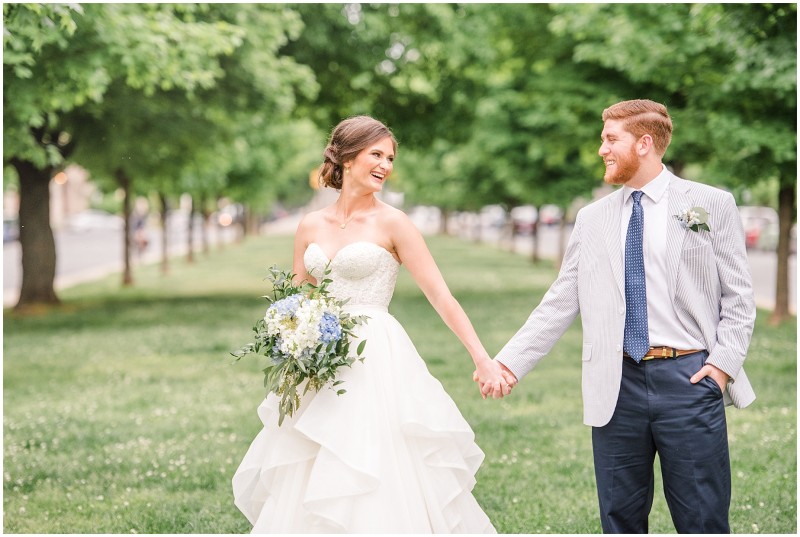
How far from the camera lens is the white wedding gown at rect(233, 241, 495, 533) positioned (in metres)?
4.26

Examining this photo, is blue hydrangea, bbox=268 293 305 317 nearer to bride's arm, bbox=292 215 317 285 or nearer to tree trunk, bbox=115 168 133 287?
bride's arm, bbox=292 215 317 285

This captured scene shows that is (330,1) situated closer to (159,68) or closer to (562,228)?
(159,68)

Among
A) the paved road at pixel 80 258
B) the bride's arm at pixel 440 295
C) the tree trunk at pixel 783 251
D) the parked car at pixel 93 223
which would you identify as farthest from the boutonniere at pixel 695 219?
the parked car at pixel 93 223

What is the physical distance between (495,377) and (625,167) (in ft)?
3.60

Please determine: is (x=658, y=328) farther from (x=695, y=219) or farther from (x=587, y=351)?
(x=695, y=219)

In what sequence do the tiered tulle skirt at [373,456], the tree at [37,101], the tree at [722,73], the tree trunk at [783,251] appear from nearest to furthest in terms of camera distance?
1. the tiered tulle skirt at [373,456]
2. the tree at [37,101]
3. the tree at [722,73]
4. the tree trunk at [783,251]

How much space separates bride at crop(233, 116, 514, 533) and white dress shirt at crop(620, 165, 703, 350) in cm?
79

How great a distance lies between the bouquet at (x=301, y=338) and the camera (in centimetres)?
418

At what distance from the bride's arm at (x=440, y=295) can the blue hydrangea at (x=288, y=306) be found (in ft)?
1.76

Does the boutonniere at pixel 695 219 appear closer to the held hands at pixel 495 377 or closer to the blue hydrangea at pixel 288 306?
the held hands at pixel 495 377

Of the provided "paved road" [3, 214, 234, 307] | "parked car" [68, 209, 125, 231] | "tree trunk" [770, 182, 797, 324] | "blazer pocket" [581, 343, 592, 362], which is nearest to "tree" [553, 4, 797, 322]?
"tree trunk" [770, 182, 797, 324]

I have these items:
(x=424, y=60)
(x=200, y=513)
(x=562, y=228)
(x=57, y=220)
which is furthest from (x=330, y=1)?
(x=57, y=220)

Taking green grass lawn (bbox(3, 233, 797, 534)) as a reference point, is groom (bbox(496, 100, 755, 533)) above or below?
above

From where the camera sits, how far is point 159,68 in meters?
12.0
